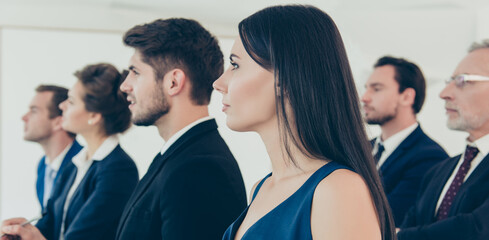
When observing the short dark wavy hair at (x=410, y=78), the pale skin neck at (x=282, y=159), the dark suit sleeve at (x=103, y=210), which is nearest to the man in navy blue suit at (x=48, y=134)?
the dark suit sleeve at (x=103, y=210)

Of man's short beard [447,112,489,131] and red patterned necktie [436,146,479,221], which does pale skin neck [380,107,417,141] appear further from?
red patterned necktie [436,146,479,221]

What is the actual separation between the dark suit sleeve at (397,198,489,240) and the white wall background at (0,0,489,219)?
3.99 metres

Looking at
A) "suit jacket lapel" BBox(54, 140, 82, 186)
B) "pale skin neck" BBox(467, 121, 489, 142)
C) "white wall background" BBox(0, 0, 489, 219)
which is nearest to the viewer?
"pale skin neck" BBox(467, 121, 489, 142)

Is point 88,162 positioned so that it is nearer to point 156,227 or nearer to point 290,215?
point 156,227

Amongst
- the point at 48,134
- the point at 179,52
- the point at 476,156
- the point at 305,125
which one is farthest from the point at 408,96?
the point at 305,125

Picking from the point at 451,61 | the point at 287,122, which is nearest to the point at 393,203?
the point at 287,122

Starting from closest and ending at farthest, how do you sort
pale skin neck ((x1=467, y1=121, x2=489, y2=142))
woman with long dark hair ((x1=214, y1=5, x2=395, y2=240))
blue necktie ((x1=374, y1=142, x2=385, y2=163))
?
woman with long dark hair ((x1=214, y1=5, x2=395, y2=240)) → pale skin neck ((x1=467, y1=121, x2=489, y2=142)) → blue necktie ((x1=374, y1=142, x2=385, y2=163))

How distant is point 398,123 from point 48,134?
Result: 8.97 feet

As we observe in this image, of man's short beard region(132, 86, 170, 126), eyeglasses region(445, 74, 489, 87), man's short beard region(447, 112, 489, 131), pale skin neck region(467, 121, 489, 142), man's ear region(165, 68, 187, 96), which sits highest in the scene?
man's ear region(165, 68, 187, 96)

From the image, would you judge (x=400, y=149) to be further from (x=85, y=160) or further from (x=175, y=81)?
(x=85, y=160)

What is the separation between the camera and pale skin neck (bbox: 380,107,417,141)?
3.86 m

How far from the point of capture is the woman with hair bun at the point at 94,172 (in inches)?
105

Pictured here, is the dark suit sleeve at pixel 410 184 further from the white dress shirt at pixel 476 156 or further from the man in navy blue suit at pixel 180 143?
the man in navy blue suit at pixel 180 143

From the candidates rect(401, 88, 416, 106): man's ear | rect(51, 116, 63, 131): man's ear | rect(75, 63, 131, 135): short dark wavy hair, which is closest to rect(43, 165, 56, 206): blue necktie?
rect(51, 116, 63, 131): man's ear
